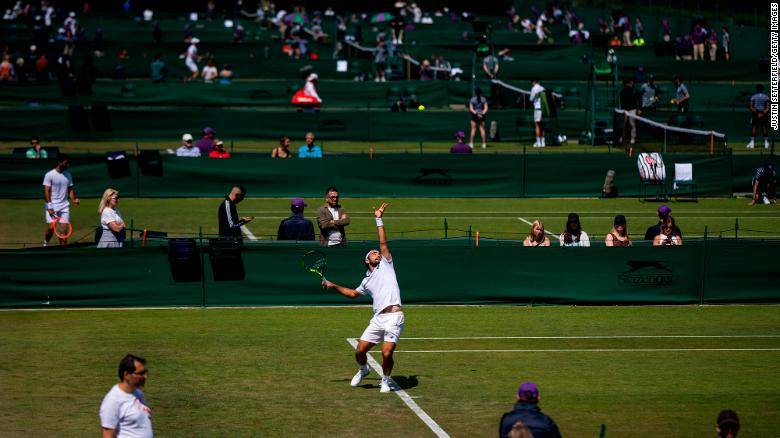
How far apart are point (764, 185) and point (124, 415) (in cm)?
2755

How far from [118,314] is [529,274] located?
7712mm

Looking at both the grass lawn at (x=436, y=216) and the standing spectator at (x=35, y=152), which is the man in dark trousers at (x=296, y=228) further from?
the standing spectator at (x=35, y=152)

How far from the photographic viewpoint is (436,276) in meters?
23.2

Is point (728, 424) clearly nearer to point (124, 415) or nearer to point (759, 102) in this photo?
point (124, 415)

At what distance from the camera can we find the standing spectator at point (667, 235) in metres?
24.3

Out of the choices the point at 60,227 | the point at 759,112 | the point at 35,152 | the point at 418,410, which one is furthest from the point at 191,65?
the point at 418,410

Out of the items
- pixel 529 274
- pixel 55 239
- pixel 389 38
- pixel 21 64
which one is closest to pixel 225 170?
pixel 55 239

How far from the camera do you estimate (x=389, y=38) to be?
211ft

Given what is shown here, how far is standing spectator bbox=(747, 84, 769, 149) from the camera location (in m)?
42.5

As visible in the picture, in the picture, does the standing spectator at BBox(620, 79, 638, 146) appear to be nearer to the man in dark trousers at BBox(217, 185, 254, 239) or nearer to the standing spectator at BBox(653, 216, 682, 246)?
the standing spectator at BBox(653, 216, 682, 246)

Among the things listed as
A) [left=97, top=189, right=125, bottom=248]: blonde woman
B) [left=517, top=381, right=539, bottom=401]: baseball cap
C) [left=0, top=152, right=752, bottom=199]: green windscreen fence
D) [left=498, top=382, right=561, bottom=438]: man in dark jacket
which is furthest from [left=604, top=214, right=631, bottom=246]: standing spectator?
[left=498, top=382, right=561, bottom=438]: man in dark jacket

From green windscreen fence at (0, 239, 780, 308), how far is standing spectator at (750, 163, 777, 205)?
1175cm

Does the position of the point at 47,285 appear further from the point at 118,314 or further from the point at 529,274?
the point at 529,274

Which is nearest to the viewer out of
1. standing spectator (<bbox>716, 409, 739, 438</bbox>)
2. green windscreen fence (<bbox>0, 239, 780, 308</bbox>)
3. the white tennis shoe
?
standing spectator (<bbox>716, 409, 739, 438</bbox>)
